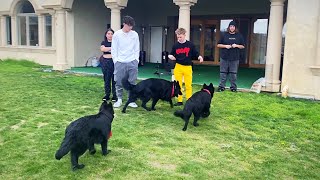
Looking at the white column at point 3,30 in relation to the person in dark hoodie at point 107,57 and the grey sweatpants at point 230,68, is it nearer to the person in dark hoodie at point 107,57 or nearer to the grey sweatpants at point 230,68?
the person in dark hoodie at point 107,57

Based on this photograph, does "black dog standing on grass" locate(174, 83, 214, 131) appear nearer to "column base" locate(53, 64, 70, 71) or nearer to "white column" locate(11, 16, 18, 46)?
"column base" locate(53, 64, 70, 71)

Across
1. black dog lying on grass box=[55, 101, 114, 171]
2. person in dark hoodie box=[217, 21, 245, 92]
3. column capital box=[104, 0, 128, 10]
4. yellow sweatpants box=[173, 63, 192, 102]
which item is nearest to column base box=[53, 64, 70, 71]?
column capital box=[104, 0, 128, 10]

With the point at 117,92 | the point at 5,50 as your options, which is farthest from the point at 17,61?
the point at 117,92

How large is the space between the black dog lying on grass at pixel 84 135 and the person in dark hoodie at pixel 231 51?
17.4 ft

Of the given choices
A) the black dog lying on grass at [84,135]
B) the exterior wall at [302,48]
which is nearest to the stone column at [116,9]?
the exterior wall at [302,48]

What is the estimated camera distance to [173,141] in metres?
5.05

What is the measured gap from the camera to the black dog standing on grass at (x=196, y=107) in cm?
558

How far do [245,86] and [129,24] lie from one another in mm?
4800

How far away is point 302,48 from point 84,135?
6491 millimetres

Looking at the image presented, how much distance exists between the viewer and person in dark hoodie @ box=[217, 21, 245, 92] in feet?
29.1

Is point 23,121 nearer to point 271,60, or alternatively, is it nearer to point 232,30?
point 232,30

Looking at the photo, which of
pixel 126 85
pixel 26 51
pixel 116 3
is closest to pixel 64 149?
pixel 126 85

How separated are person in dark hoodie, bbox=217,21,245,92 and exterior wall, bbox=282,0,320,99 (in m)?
1.20

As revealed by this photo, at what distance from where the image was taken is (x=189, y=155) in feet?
14.8
